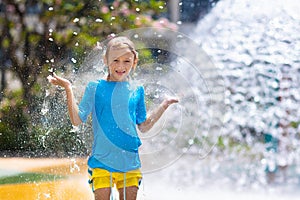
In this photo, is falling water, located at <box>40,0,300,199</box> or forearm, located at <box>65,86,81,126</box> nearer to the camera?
forearm, located at <box>65,86,81,126</box>

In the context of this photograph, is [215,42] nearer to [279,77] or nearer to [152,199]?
[279,77]

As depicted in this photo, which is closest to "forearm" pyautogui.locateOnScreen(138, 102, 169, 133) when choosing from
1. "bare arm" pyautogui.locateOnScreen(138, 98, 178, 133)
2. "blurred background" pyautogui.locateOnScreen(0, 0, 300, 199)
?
"bare arm" pyautogui.locateOnScreen(138, 98, 178, 133)

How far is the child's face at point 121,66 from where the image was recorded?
103 inches

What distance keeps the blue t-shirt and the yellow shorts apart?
0.06 feet

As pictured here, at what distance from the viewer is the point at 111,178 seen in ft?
8.34

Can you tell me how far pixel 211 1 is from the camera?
739 cm

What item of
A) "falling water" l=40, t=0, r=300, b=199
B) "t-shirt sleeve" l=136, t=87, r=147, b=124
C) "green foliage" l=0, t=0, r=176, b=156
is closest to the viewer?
"t-shirt sleeve" l=136, t=87, r=147, b=124

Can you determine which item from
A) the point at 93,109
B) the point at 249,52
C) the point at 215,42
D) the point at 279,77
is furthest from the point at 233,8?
the point at 93,109

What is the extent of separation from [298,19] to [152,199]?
2168mm

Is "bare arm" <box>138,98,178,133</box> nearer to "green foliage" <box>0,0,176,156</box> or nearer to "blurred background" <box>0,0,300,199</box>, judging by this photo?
"blurred background" <box>0,0,300,199</box>

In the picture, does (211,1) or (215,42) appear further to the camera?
(211,1)

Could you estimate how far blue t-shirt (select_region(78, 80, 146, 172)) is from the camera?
8.39 ft

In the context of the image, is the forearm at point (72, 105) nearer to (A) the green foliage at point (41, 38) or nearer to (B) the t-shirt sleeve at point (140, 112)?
(B) the t-shirt sleeve at point (140, 112)

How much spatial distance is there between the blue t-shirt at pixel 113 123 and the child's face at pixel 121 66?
28 mm
